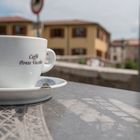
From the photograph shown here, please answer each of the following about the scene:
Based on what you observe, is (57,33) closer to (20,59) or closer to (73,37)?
(73,37)

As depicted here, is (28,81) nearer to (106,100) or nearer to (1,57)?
(1,57)

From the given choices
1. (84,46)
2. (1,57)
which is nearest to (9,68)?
(1,57)

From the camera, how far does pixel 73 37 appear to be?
21453 millimetres

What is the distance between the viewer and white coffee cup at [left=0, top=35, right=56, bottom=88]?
62cm

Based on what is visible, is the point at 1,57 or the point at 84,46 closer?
the point at 1,57

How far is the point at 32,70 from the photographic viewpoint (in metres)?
0.66

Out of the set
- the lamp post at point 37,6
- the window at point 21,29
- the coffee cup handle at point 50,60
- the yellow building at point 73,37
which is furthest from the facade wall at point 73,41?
the coffee cup handle at point 50,60

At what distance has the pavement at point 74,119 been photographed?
44 centimetres

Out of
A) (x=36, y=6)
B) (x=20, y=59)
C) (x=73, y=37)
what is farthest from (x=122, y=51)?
(x=20, y=59)

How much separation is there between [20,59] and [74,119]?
18cm

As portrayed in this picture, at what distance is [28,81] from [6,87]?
47 millimetres

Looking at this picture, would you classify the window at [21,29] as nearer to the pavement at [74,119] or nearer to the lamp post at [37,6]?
the lamp post at [37,6]

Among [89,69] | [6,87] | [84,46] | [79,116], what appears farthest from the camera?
[84,46]

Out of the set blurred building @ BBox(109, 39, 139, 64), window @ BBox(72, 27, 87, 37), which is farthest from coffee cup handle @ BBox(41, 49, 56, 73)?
blurred building @ BBox(109, 39, 139, 64)
